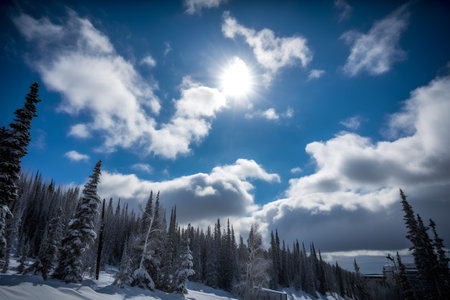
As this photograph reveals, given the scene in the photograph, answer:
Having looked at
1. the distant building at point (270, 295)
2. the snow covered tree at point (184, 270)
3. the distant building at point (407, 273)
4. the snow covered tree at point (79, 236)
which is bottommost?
the distant building at point (407, 273)

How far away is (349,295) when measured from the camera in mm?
112500

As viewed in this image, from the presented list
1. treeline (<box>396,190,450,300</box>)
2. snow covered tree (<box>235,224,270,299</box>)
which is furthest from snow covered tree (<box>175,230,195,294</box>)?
treeline (<box>396,190,450,300</box>)

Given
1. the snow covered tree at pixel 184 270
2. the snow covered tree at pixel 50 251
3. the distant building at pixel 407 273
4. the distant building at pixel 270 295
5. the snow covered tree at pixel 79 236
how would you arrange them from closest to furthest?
the snow covered tree at pixel 79 236, the snow covered tree at pixel 50 251, the snow covered tree at pixel 184 270, the distant building at pixel 270 295, the distant building at pixel 407 273

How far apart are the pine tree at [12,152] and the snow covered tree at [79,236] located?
19.8 feet

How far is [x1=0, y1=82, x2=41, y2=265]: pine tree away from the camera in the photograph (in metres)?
15.6

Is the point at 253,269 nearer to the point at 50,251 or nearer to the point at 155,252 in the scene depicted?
the point at 155,252

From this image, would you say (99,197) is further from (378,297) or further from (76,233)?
(378,297)

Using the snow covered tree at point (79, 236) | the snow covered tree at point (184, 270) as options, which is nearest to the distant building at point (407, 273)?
the snow covered tree at point (184, 270)

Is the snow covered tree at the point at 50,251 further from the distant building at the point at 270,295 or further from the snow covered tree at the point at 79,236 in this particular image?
the distant building at the point at 270,295

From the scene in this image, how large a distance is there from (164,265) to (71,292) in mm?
30254

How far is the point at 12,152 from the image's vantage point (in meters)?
15.9

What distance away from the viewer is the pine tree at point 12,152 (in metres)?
15.6

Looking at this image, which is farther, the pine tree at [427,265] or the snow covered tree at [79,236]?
the pine tree at [427,265]

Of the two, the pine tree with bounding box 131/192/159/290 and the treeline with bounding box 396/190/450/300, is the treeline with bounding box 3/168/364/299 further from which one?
the treeline with bounding box 396/190/450/300
